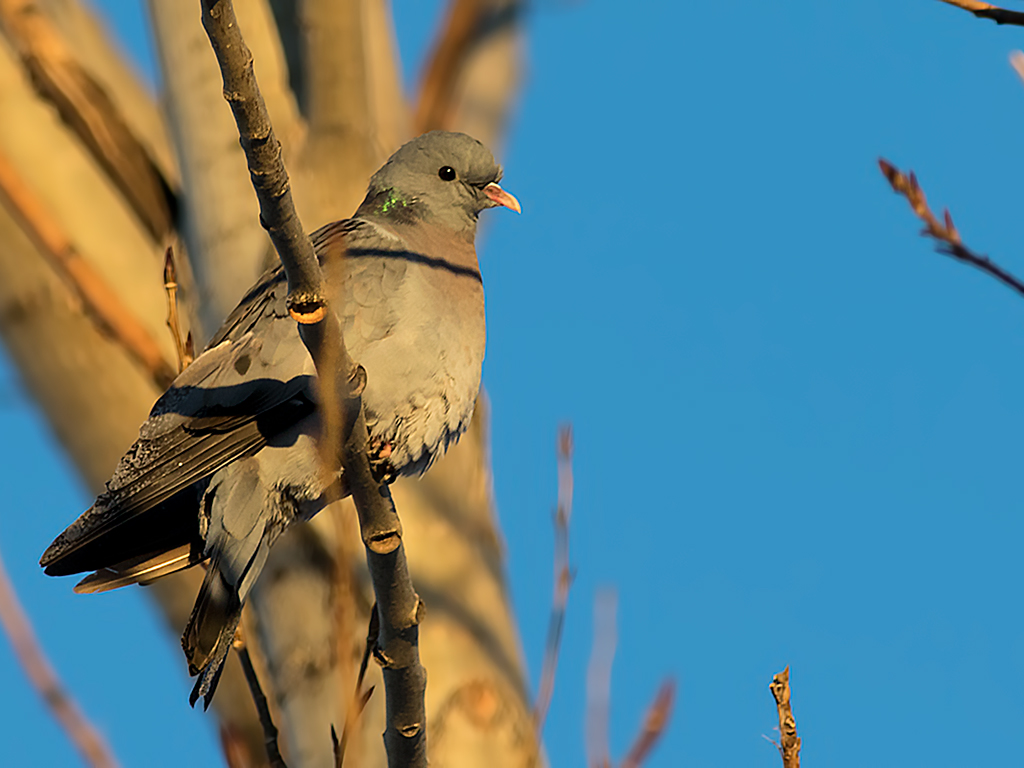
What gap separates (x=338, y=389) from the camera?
8.36 ft

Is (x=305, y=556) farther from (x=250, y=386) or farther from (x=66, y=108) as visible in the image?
(x=66, y=108)

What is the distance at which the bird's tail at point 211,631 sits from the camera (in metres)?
3.16

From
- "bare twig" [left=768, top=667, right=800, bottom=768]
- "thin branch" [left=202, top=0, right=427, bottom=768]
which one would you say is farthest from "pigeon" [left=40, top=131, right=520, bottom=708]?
"bare twig" [left=768, top=667, right=800, bottom=768]

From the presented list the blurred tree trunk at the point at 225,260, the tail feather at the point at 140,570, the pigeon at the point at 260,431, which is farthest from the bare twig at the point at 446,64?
the tail feather at the point at 140,570

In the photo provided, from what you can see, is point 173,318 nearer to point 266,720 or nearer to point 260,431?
point 260,431

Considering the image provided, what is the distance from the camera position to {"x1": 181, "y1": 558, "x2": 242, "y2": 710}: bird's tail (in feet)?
10.4

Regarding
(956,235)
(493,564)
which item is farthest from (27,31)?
(956,235)

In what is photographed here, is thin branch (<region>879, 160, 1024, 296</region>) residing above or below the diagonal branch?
below

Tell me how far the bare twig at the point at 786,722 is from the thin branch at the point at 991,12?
1.10 metres

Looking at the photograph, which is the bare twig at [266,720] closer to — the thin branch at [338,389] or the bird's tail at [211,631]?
the bird's tail at [211,631]

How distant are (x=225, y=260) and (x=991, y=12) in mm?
3362

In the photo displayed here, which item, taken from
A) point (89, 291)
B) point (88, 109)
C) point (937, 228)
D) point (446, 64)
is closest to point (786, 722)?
point (937, 228)

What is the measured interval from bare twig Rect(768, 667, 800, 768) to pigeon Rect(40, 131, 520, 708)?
5.09 feet

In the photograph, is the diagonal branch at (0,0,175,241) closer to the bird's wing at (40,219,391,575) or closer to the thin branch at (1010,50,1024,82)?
the bird's wing at (40,219,391,575)
